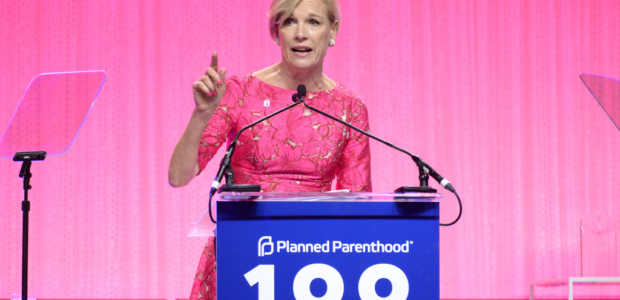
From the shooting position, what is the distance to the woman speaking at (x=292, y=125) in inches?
77.9

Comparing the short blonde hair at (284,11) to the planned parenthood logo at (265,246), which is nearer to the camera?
the planned parenthood logo at (265,246)

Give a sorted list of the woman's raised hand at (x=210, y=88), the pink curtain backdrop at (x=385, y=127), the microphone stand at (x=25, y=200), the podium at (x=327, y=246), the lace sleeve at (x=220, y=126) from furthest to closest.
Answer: the pink curtain backdrop at (x=385, y=127) → the microphone stand at (x=25, y=200) → the lace sleeve at (x=220, y=126) → the woman's raised hand at (x=210, y=88) → the podium at (x=327, y=246)

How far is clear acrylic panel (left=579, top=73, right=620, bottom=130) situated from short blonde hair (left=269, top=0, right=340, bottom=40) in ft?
4.15

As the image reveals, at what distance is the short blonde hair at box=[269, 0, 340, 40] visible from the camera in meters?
2.03

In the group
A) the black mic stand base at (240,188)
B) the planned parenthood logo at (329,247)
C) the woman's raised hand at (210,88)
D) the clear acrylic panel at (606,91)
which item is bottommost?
the planned parenthood logo at (329,247)

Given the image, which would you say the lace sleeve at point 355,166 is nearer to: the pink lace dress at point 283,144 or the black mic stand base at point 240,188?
the pink lace dress at point 283,144

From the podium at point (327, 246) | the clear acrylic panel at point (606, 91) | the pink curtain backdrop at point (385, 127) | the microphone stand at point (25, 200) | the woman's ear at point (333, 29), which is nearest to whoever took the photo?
the podium at point (327, 246)

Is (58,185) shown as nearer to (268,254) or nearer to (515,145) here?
(515,145)

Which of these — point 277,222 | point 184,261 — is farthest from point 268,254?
point 184,261

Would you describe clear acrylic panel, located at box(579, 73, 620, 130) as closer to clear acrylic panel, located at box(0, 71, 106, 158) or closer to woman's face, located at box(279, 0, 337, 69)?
woman's face, located at box(279, 0, 337, 69)

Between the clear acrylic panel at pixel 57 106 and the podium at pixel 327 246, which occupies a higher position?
the clear acrylic panel at pixel 57 106

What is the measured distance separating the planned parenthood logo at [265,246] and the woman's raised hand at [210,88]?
55 cm

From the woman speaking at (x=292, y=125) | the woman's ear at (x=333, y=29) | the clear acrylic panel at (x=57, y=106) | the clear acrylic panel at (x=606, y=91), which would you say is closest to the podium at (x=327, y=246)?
the woman speaking at (x=292, y=125)

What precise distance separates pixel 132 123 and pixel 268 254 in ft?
10.5
